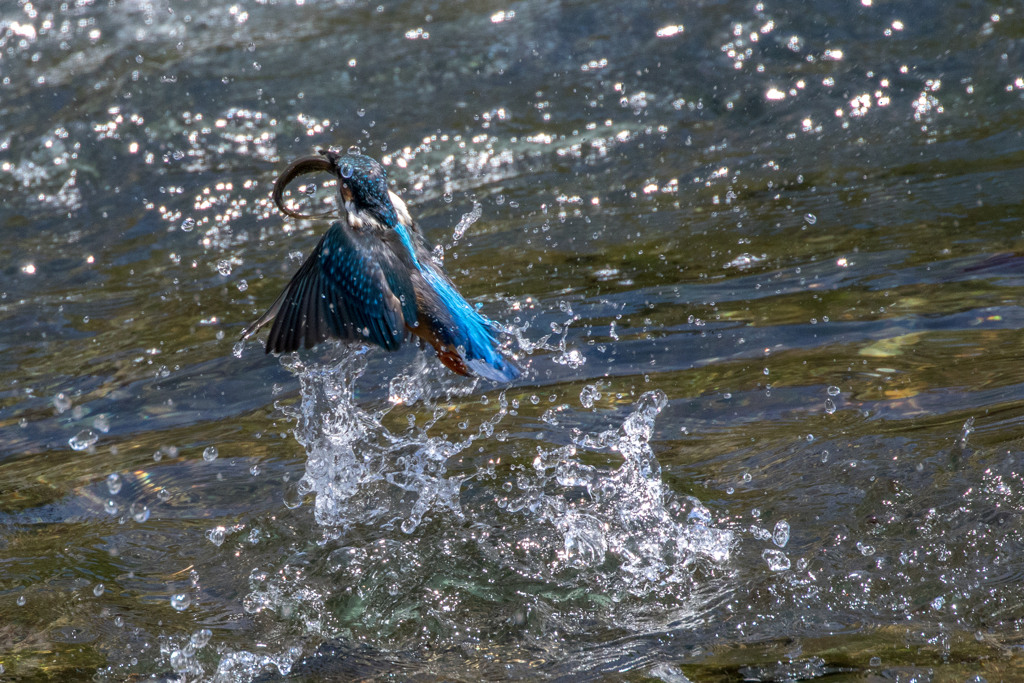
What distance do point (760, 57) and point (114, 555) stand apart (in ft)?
18.5

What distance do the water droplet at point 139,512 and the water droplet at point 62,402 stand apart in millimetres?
846

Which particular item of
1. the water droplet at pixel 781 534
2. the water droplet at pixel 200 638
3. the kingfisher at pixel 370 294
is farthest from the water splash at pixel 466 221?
the water droplet at pixel 200 638

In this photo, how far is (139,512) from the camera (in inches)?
142

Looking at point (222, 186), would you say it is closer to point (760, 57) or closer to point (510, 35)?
point (510, 35)

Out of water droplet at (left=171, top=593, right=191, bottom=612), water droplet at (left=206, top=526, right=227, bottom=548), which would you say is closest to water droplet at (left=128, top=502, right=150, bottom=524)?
water droplet at (left=206, top=526, right=227, bottom=548)

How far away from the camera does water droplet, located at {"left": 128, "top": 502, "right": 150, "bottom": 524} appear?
11.7 feet

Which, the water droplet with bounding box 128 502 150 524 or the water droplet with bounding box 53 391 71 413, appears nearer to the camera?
the water droplet with bounding box 128 502 150 524

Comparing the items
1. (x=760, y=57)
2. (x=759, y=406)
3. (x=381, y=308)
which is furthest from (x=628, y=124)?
(x=381, y=308)

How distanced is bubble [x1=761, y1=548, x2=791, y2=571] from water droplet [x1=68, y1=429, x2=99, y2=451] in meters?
2.67

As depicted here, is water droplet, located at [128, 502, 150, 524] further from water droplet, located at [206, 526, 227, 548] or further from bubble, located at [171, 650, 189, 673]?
bubble, located at [171, 650, 189, 673]

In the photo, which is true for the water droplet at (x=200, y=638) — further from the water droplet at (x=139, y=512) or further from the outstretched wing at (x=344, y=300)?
the outstretched wing at (x=344, y=300)

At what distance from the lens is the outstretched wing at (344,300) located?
3.43 m

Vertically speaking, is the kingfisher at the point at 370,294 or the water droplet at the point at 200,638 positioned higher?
the kingfisher at the point at 370,294

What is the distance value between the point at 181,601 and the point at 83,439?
1185mm
